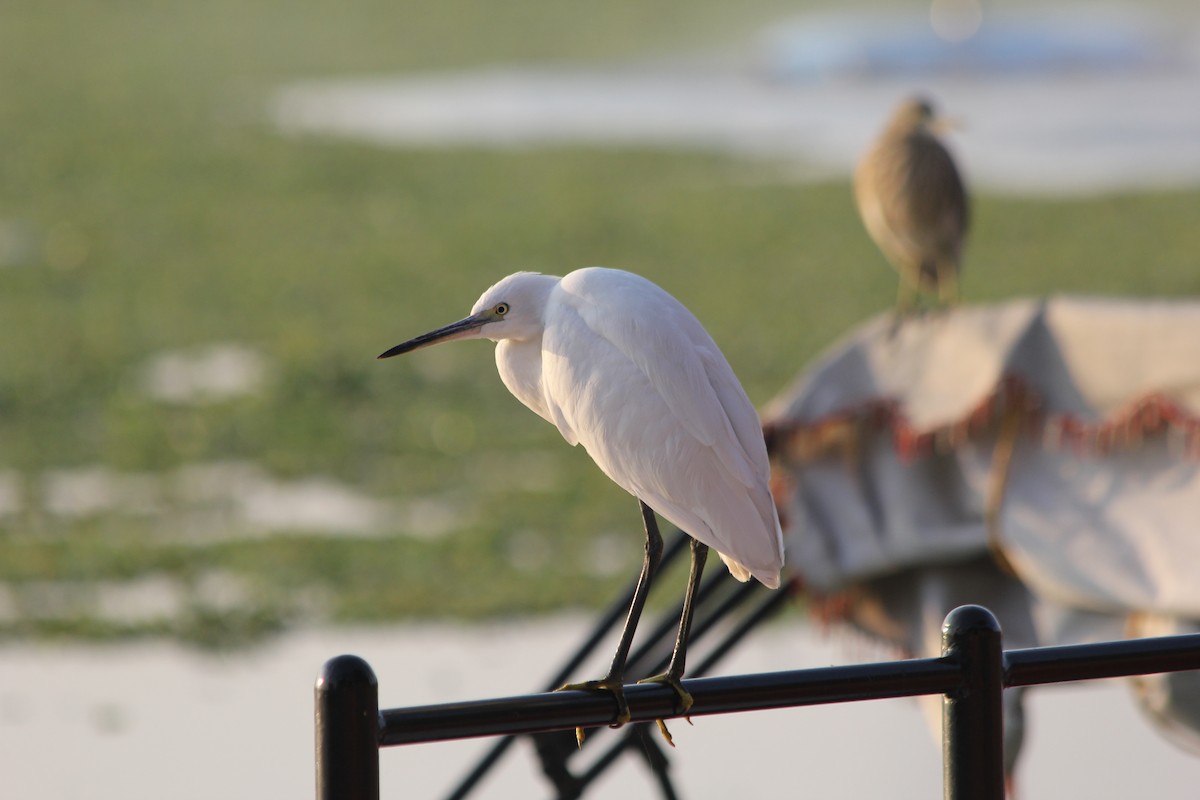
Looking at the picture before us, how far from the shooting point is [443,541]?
19.2 ft

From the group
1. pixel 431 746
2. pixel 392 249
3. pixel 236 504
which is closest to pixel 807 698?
pixel 431 746

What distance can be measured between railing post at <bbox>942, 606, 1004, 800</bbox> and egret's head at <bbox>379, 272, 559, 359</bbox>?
428 millimetres

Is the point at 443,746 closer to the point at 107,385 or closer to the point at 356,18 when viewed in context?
the point at 107,385

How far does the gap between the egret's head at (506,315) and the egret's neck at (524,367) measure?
0.02 meters

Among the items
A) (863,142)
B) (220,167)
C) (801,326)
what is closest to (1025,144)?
(863,142)

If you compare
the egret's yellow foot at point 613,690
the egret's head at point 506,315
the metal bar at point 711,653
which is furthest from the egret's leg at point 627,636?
the metal bar at point 711,653

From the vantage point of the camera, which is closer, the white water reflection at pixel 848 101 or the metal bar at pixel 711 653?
the metal bar at pixel 711 653

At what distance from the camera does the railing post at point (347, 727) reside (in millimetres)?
1232

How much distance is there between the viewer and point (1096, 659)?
140 cm

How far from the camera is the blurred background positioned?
5621 mm

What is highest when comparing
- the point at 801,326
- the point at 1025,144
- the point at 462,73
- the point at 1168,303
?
the point at 462,73

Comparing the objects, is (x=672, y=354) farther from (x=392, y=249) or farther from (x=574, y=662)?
(x=392, y=249)

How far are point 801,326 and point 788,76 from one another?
1314cm

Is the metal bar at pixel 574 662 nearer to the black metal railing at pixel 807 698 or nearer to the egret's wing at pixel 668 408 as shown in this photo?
the egret's wing at pixel 668 408
